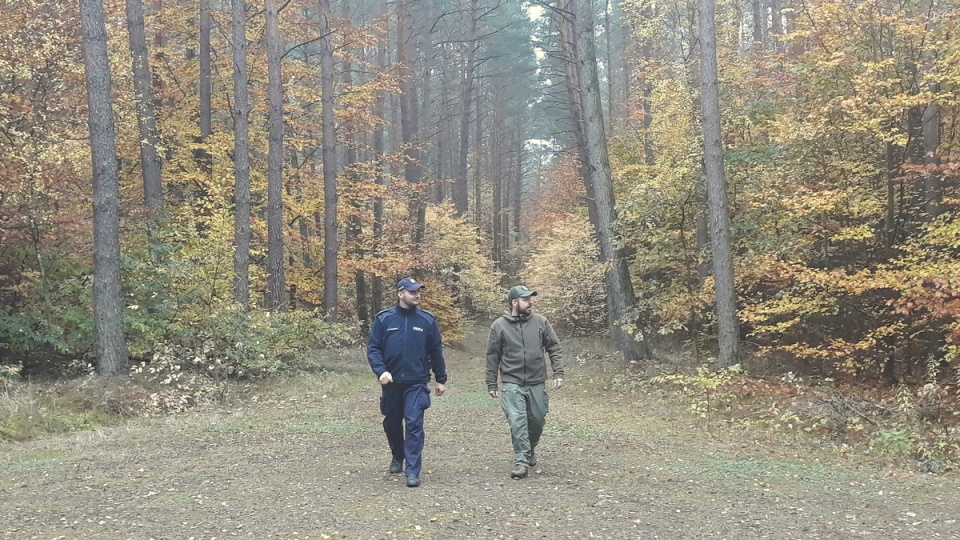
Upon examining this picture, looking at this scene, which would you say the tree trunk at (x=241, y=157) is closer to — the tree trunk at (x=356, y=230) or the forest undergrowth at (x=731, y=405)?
the forest undergrowth at (x=731, y=405)

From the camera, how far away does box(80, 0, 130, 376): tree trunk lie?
36.9 ft

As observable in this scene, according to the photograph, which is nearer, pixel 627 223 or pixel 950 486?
pixel 950 486

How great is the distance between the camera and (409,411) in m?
6.18

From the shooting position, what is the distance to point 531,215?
154 ft

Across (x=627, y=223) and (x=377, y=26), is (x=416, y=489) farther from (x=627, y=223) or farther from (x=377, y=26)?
(x=377, y=26)

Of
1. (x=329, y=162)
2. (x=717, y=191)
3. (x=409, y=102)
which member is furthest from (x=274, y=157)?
(x=409, y=102)

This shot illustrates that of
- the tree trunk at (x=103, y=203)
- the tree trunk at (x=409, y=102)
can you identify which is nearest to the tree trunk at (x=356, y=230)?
the tree trunk at (x=409, y=102)

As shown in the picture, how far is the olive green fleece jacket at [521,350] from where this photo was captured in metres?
6.79

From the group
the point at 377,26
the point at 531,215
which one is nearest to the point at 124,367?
the point at 377,26

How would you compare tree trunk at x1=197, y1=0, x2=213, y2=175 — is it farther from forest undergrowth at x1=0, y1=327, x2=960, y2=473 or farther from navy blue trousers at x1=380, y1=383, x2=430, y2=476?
navy blue trousers at x1=380, y1=383, x2=430, y2=476

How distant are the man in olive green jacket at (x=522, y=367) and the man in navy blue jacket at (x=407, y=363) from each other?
748 mm

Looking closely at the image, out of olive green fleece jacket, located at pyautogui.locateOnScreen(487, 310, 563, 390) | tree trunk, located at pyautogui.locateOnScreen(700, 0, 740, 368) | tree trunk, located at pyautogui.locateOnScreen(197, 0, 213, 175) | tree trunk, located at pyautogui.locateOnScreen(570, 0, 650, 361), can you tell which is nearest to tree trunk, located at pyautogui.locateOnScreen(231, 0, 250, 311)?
tree trunk, located at pyautogui.locateOnScreen(197, 0, 213, 175)

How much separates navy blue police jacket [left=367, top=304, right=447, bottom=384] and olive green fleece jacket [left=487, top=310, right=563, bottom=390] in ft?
2.37

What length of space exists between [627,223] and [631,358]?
3354mm
